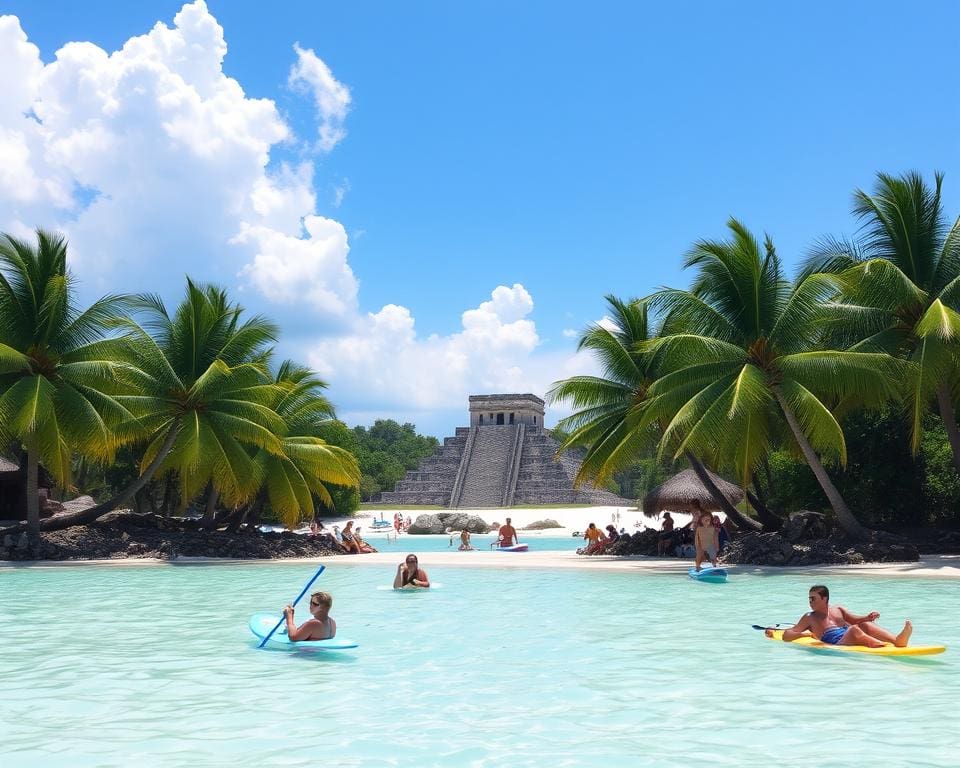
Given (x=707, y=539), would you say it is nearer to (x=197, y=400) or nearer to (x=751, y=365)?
(x=751, y=365)

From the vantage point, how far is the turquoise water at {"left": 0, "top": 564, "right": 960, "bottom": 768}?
574cm

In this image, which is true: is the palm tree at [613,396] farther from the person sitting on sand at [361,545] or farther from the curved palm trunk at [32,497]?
the curved palm trunk at [32,497]

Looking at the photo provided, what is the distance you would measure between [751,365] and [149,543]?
48.7 ft

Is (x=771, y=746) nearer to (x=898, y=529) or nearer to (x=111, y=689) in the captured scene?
(x=111, y=689)

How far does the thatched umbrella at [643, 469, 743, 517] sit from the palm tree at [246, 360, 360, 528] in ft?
28.7

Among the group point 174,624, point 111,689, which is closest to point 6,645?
point 174,624

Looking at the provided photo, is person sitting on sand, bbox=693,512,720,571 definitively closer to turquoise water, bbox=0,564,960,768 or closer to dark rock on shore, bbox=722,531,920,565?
dark rock on shore, bbox=722,531,920,565

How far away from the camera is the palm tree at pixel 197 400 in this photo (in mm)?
20969

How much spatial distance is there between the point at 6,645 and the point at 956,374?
18417mm

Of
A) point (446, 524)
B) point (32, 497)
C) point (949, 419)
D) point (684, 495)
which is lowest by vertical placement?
point (446, 524)

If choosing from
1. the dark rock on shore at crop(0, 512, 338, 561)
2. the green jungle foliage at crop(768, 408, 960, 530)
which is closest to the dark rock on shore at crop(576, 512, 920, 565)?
the green jungle foliage at crop(768, 408, 960, 530)

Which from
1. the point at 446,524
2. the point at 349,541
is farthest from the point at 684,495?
the point at 446,524

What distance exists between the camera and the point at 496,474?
70562 mm

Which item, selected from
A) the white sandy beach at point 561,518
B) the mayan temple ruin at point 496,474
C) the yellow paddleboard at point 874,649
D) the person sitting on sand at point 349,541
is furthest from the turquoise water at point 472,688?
the mayan temple ruin at point 496,474
